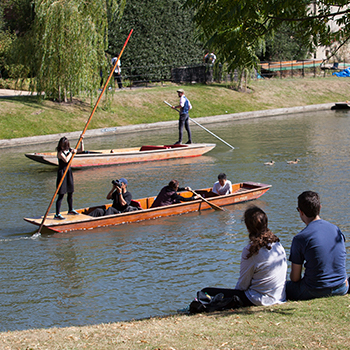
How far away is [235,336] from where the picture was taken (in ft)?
15.7

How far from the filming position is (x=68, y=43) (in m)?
25.3

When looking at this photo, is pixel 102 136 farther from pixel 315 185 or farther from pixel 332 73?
pixel 332 73

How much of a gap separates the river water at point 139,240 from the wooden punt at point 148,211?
175 mm

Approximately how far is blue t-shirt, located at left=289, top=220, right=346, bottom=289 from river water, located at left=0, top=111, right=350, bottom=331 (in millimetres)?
2280

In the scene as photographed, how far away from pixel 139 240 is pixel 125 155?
8405 mm

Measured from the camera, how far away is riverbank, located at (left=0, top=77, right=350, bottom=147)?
26.4m

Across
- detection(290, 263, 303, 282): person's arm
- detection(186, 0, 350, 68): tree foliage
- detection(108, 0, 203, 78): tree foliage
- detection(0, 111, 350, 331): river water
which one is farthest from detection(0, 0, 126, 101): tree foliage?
detection(290, 263, 303, 282): person's arm

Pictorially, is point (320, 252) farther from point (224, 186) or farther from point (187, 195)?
point (187, 195)

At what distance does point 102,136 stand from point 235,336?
22596 mm

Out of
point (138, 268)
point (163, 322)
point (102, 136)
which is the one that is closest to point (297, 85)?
point (102, 136)

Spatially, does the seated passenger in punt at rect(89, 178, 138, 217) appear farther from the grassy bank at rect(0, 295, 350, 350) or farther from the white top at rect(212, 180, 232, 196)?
the grassy bank at rect(0, 295, 350, 350)

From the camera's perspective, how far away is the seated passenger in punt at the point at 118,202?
11.1 m

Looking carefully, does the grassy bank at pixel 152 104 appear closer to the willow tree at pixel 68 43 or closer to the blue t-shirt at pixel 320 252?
the willow tree at pixel 68 43

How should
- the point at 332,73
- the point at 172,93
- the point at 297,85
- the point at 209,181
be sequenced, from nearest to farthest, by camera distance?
1. the point at 209,181
2. the point at 172,93
3. the point at 297,85
4. the point at 332,73
